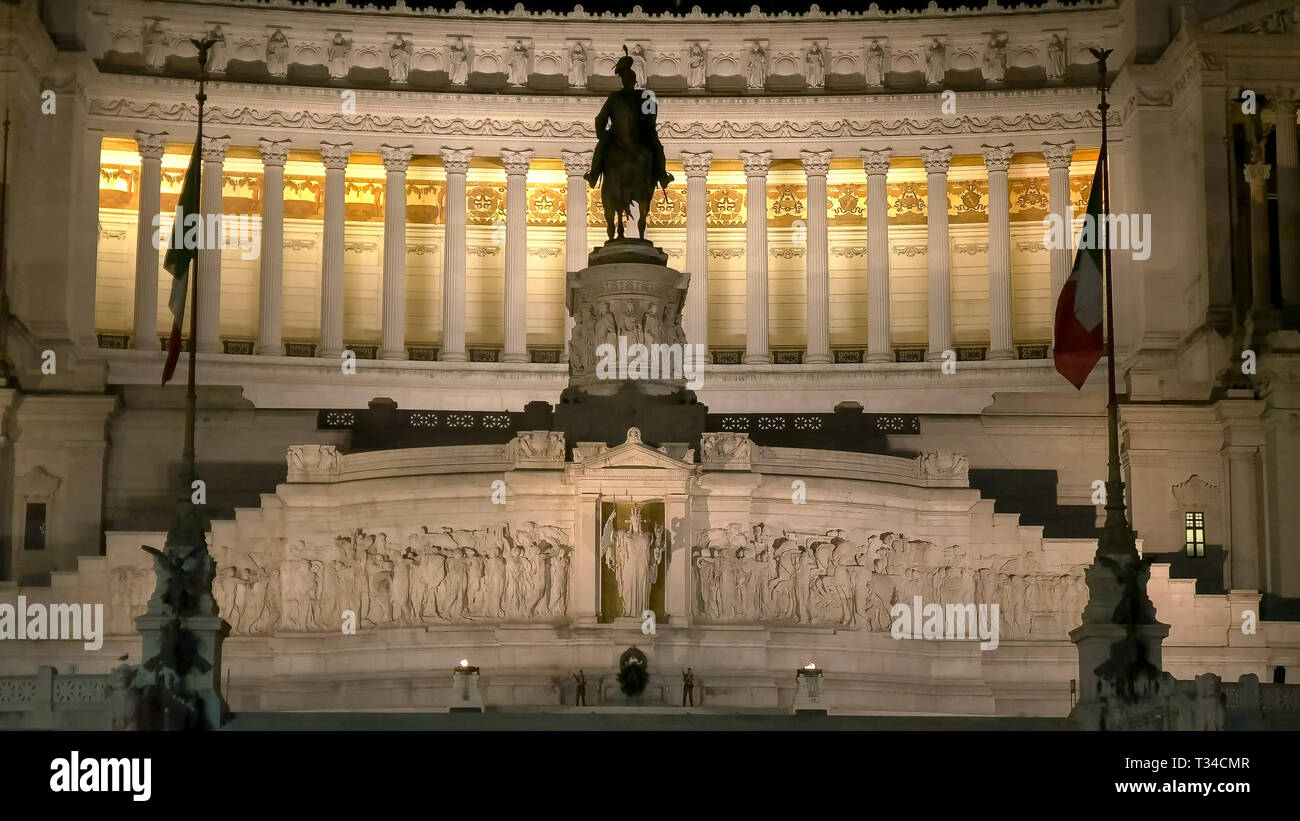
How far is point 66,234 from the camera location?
265 ft

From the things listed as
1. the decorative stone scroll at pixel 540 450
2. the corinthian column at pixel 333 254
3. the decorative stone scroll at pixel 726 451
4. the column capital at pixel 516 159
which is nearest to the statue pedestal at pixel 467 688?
Result: the decorative stone scroll at pixel 540 450

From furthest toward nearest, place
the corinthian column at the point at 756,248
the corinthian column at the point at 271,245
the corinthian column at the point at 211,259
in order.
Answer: the corinthian column at the point at 756,248
the corinthian column at the point at 271,245
the corinthian column at the point at 211,259

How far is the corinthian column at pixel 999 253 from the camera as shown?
276ft

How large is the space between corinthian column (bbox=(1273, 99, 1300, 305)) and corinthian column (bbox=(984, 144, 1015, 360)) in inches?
432

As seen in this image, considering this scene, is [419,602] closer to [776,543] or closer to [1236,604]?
[776,543]

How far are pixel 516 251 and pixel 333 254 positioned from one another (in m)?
6.50

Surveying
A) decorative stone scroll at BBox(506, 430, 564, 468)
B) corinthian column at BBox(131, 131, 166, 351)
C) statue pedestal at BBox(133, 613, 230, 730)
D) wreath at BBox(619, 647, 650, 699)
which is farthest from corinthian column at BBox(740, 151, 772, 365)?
statue pedestal at BBox(133, 613, 230, 730)

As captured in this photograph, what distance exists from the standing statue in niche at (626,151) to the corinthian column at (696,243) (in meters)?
28.0

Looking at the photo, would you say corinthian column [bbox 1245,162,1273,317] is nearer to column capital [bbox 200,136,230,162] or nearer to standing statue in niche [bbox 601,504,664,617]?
standing statue in niche [bbox 601,504,664,617]

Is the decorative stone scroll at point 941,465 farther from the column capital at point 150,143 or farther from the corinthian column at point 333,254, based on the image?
the column capital at point 150,143

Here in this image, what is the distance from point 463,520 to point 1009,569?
1298cm

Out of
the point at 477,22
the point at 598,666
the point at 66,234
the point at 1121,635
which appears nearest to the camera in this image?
the point at 1121,635

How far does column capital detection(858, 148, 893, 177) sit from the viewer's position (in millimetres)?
86562

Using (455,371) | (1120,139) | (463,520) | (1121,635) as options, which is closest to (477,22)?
(455,371)
